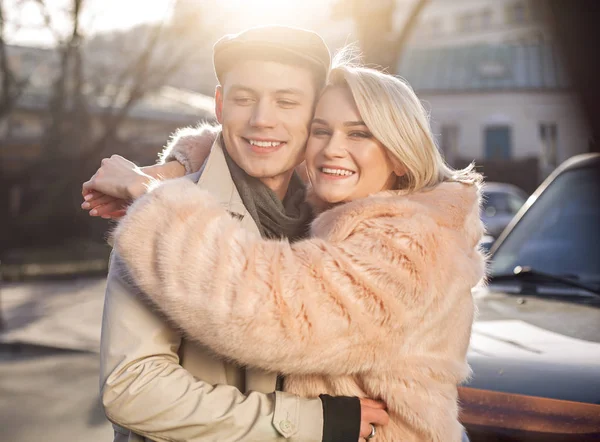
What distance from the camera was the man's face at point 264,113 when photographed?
8.05 feet

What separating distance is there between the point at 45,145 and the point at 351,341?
17965 mm

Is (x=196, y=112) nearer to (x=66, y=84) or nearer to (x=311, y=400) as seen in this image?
(x=66, y=84)

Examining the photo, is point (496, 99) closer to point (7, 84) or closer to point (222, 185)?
point (7, 84)

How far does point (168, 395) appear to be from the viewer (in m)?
2.04

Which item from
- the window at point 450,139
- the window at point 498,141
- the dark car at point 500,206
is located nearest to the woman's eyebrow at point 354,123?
the dark car at point 500,206

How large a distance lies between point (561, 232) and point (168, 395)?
2.78m

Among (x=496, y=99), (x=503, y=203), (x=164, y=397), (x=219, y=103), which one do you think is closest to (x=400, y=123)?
(x=219, y=103)

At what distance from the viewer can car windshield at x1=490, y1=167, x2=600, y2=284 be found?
13.2ft

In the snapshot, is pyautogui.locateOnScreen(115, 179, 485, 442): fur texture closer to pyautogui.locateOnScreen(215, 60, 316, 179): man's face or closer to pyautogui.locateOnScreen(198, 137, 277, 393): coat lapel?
pyautogui.locateOnScreen(198, 137, 277, 393): coat lapel

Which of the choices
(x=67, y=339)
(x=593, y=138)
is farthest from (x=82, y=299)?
(x=593, y=138)

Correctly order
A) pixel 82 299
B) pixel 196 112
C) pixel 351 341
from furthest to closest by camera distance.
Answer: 1. pixel 196 112
2. pixel 82 299
3. pixel 351 341

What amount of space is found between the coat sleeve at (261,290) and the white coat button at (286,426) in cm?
14

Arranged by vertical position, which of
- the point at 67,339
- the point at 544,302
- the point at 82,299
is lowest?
the point at 82,299

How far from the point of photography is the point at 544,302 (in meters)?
3.69
